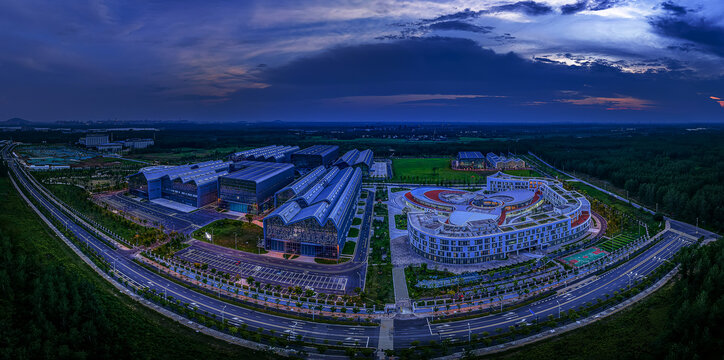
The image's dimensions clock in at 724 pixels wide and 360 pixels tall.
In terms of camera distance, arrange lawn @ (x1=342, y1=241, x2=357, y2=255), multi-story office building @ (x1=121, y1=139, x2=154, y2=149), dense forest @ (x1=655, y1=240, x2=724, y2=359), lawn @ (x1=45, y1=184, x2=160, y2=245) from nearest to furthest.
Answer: dense forest @ (x1=655, y1=240, x2=724, y2=359)
lawn @ (x1=342, y1=241, x2=357, y2=255)
lawn @ (x1=45, y1=184, x2=160, y2=245)
multi-story office building @ (x1=121, y1=139, x2=154, y2=149)

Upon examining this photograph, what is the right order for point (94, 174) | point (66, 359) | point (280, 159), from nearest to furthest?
point (66, 359)
point (94, 174)
point (280, 159)

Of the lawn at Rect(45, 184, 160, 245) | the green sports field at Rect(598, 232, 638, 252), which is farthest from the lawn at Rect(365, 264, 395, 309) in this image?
the lawn at Rect(45, 184, 160, 245)

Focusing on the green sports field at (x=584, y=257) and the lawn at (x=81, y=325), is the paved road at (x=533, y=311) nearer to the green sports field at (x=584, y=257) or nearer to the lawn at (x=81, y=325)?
the green sports field at (x=584, y=257)

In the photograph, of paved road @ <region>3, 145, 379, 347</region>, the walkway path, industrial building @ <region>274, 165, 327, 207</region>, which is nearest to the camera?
paved road @ <region>3, 145, 379, 347</region>

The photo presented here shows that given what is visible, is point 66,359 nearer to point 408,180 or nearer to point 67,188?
point 67,188

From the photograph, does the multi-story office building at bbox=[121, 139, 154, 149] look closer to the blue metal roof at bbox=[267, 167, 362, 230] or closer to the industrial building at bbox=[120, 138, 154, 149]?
the industrial building at bbox=[120, 138, 154, 149]

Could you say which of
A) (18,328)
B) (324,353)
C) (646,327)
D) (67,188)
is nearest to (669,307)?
(646,327)
